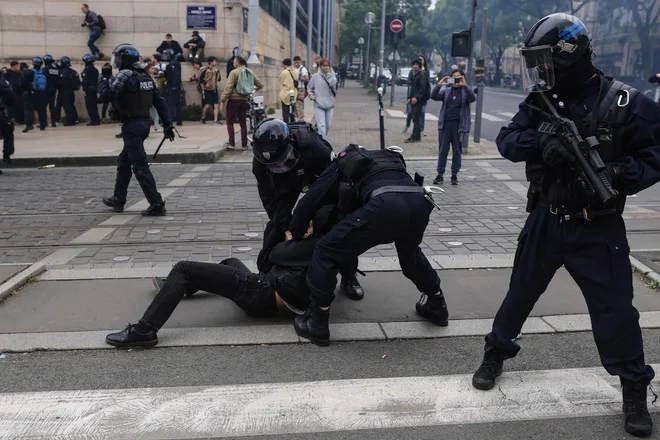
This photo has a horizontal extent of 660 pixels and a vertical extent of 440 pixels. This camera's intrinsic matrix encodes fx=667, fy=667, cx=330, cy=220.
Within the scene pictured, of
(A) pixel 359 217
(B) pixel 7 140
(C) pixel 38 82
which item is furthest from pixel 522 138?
(C) pixel 38 82

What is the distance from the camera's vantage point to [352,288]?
197 inches

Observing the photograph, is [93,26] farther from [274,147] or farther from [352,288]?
[274,147]

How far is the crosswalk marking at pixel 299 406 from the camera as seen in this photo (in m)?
3.19

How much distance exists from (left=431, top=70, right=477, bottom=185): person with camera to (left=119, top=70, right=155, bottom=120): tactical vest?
4.31m

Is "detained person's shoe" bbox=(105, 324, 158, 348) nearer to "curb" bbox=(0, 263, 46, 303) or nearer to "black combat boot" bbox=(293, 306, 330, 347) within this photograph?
"black combat boot" bbox=(293, 306, 330, 347)

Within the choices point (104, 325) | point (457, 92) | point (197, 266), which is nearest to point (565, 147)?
point (197, 266)

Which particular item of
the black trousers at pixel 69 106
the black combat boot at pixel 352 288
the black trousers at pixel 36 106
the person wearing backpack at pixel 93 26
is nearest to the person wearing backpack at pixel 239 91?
the black trousers at pixel 36 106

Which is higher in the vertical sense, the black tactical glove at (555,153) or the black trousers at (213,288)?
the black tactical glove at (555,153)

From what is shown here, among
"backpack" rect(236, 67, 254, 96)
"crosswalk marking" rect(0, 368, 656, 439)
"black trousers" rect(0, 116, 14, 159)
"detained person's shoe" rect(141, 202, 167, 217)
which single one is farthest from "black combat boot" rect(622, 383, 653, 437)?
"black trousers" rect(0, 116, 14, 159)

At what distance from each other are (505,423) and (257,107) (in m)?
11.2

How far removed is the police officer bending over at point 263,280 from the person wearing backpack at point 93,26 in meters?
15.7

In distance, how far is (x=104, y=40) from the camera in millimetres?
18625

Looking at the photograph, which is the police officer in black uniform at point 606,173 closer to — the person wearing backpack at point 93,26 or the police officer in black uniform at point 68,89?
the police officer in black uniform at point 68,89

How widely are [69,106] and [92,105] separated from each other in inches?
25.6
